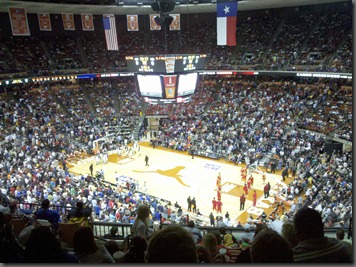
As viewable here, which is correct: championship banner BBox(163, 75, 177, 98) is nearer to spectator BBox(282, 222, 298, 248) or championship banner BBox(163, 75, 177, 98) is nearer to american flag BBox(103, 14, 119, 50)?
american flag BBox(103, 14, 119, 50)

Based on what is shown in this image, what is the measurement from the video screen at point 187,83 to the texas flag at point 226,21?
12.0 feet

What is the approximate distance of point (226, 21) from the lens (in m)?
21.6

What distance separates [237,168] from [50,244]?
71.0 feet

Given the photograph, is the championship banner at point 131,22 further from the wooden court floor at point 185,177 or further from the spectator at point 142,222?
the spectator at point 142,222

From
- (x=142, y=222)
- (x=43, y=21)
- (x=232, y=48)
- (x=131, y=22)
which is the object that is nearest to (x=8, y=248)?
(x=142, y=222)

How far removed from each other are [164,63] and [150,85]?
5.27ft

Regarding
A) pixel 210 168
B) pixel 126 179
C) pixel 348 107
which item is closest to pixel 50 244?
pixel 126 179

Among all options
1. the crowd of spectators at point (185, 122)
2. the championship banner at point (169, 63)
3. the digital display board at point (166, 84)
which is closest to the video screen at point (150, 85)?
the digital display board at point (166, 84)

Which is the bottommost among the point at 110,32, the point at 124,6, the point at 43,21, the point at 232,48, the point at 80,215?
the point at 80,215

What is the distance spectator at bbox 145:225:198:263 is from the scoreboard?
1717 cm

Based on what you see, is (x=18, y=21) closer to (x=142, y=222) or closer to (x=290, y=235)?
(x=142, y=222)

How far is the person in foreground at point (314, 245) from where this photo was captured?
8.43 ft

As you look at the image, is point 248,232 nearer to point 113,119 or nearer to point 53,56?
point 113,119

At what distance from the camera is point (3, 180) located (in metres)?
17.0
